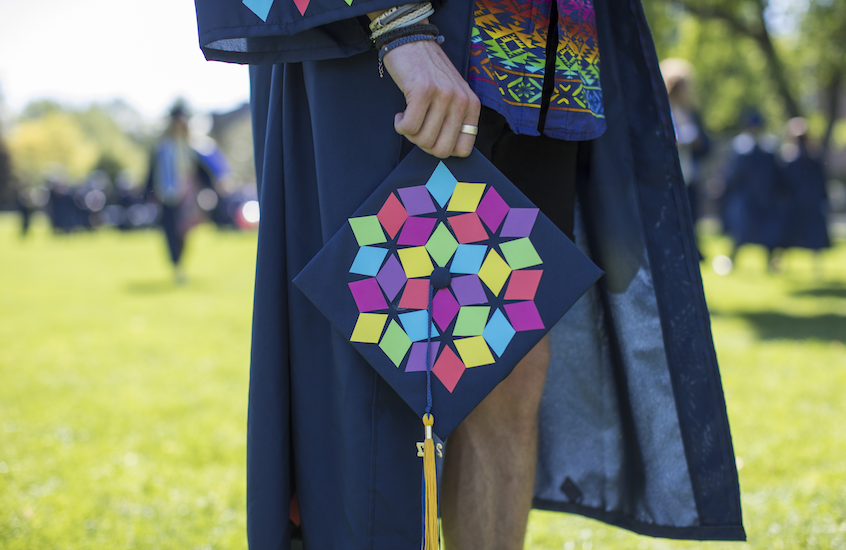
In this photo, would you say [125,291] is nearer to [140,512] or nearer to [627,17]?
[140,512]

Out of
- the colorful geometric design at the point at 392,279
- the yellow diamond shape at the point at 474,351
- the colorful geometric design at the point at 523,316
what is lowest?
the yellow diamond shape at the point at 474,351

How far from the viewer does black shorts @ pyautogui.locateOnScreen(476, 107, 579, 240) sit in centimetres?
102

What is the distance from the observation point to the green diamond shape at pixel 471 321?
0.88 metres

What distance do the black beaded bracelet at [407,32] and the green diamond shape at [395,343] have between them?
427mm

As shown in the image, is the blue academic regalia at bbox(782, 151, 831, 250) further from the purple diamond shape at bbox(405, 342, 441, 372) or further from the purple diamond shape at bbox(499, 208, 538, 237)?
the purple diamond shape at bbox(405, 342, 441, 372)

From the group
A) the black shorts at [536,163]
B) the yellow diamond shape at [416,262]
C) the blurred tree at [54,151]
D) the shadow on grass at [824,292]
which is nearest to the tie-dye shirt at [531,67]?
the black shorts at [536,163]

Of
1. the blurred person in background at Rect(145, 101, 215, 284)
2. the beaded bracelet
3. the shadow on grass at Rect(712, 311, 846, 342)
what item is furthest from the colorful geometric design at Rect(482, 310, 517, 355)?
the blurred person in background at Rect(145, 101, 215, 284)

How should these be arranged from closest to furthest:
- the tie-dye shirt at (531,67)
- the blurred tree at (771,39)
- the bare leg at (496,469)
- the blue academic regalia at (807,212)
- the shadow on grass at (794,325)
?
the tie-dye shirt at (531,67) < the bare leg at (496,469) < the shadow on grass at (794,325) < the blue academic regalia at (807,212) < the blurred tree at (771,39)

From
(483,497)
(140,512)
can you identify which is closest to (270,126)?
→ (483,497)

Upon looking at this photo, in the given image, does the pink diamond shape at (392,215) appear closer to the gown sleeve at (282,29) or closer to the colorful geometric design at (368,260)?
the colorful geometric design at (368,260)

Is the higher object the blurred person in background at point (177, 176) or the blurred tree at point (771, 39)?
the blurred tree at point (771, 39)

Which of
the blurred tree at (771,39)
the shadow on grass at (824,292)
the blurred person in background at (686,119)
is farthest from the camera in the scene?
the blurred tree at (771,39)

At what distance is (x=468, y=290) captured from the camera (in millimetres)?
890

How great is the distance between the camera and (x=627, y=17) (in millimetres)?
1276
